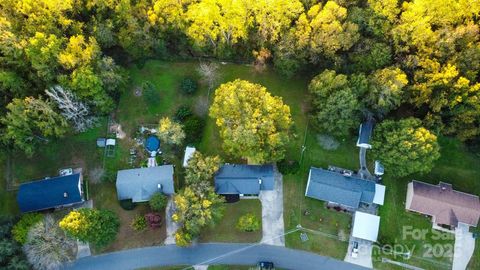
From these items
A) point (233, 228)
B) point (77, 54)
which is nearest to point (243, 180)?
point (233, 228)

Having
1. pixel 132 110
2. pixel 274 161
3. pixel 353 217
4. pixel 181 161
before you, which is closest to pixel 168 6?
pixel 132 110

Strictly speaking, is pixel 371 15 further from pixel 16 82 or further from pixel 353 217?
pixel 16 82

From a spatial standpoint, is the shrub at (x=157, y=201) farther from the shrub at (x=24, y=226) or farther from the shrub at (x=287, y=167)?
the shrub at (x=287, y=167)

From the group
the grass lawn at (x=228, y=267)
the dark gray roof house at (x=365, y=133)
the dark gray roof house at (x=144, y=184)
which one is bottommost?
the grass lawn at (x=228, y=267)

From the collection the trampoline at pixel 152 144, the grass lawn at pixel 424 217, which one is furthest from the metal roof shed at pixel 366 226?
the trampoline at pixel 152 144

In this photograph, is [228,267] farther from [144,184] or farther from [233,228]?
[144,184]

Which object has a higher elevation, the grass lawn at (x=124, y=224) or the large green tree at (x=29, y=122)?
the large green tree at (x=29, y=122)

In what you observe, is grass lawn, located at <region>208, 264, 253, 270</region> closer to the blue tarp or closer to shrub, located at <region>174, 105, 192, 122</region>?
the blue tarp
